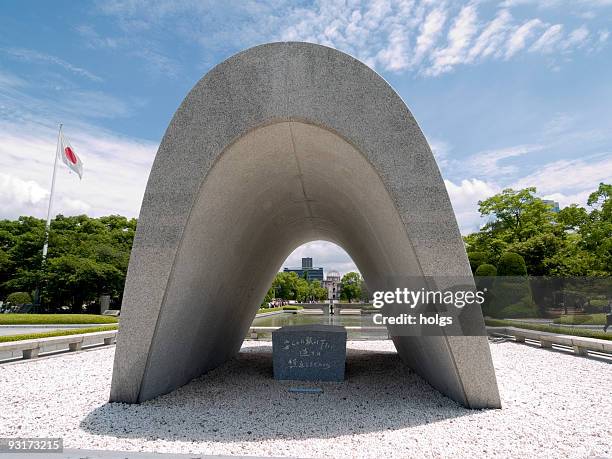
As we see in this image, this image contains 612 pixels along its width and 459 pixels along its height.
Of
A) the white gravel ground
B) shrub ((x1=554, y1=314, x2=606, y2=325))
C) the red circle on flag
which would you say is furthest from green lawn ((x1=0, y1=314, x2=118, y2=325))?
shrub ((x1=554, y1=314, x2=606, y2=325))

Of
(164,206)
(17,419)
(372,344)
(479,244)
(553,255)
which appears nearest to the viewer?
(17,419)

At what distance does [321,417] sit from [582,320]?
791 inches

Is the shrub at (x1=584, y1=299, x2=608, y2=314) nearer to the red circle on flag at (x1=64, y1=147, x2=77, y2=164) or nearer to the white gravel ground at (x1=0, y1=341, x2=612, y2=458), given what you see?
the white gravel ground at (x1=0, y1=341, x2=612, y2=458)

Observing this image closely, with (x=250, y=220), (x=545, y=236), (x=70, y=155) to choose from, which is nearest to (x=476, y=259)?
(x=545, y=236)

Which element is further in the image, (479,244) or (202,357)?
(479,244)

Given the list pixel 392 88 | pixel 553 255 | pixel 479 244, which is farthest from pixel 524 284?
pixel 392 88

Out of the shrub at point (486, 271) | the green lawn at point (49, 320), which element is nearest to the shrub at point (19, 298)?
the green lawn at point (49, 320)

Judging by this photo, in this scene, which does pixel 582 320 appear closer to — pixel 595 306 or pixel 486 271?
pixel 595 306

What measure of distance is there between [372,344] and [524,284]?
40.1ft

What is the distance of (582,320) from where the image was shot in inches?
795

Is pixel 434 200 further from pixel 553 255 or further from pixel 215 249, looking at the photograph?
pixel 553 255

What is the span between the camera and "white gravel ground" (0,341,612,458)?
14.0 feet

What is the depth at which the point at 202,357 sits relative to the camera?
25.5 feet

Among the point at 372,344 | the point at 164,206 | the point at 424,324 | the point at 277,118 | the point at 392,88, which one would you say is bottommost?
the point at 372,344
